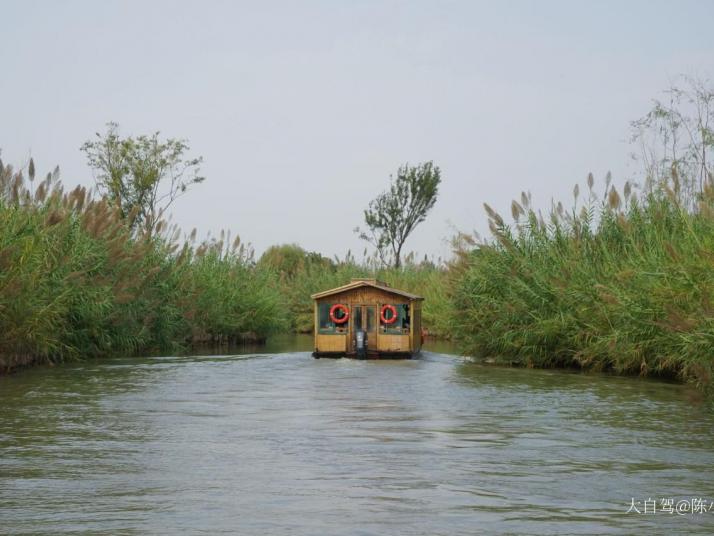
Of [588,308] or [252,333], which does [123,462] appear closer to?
[588,308]

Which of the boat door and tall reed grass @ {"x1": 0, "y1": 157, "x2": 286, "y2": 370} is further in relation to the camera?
the boat door

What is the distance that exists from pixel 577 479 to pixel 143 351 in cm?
1971

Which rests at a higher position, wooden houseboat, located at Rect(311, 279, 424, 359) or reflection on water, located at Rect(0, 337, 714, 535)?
wooden houseboat, located at Rect(311, 279, 424, 359)

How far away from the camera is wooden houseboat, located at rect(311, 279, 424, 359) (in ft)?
85.7

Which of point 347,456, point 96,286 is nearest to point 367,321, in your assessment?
point 96,286

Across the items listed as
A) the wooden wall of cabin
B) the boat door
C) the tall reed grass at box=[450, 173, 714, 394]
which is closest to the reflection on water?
the tall reed grass at box=[450, 173, 714, 394]

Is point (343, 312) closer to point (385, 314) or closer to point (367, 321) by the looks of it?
point (367, 321)

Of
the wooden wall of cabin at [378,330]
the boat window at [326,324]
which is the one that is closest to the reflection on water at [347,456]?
the wooden wall of cabin at [378,330]

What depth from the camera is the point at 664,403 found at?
50.8 ft

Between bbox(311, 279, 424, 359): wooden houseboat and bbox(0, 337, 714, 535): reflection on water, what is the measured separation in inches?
282

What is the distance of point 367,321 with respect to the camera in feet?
87.1

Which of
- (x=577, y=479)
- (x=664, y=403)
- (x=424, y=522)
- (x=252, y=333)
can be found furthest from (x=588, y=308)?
(x=252, y=333)

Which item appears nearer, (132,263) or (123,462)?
(123,462)

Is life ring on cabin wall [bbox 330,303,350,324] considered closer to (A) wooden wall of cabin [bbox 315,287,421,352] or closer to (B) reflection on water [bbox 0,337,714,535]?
(A) wooden wall of cabin [bbox 315,287,421,352]
